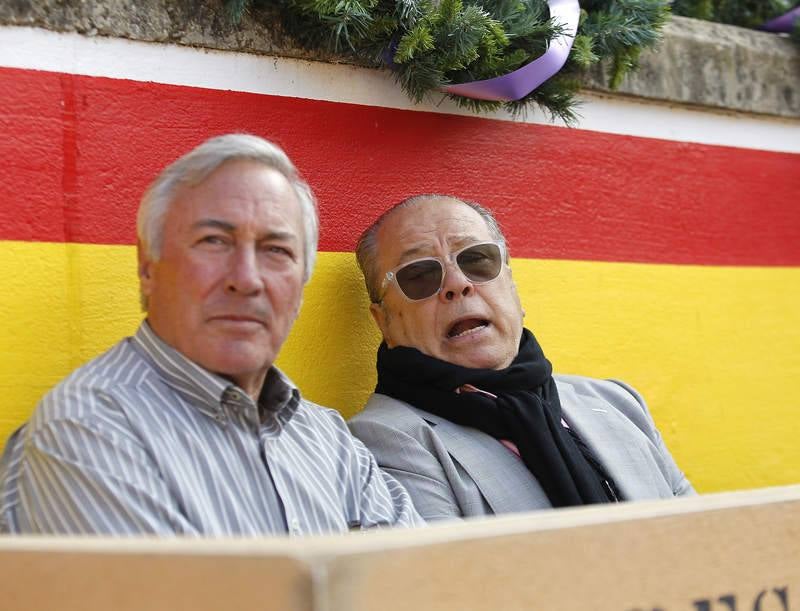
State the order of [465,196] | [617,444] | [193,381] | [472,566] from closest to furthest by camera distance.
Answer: [472,566] → [193,381] → [617,444] → [465,196]

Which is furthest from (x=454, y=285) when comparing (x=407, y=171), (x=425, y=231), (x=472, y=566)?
(x=472, y=566)

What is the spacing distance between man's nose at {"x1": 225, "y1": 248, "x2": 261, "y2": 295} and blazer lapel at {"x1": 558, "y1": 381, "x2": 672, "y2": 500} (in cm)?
123

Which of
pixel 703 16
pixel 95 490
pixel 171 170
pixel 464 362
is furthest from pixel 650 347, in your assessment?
pixel 95 490

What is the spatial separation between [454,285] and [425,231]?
17 centimetres

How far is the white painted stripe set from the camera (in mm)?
2689

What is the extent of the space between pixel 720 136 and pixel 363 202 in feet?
5.02

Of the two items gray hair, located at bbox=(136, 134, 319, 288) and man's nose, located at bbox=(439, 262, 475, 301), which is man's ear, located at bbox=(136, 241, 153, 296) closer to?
gray hair, located at bbox=(136, 134, 319, 288)

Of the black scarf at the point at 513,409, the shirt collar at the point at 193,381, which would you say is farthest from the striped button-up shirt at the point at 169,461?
the black scarf at the point at 513,409

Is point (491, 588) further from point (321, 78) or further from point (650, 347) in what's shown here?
point (650, 347)

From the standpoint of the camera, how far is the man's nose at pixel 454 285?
3131 mm

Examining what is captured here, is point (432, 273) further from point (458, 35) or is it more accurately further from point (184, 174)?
point (184, 174)

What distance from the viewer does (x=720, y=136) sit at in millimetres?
4090

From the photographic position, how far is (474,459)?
2.91m

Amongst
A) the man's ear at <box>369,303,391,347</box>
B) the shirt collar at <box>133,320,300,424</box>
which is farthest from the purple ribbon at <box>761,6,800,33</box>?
the shirt collar at <box>133,320,300,424</box>
